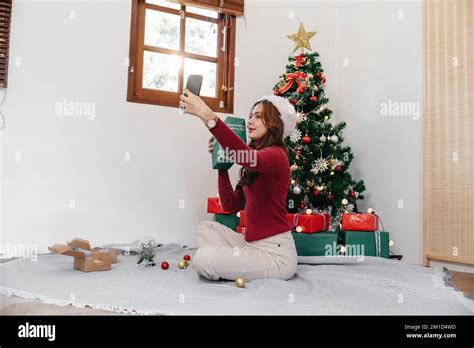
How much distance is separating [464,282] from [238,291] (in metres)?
1.33

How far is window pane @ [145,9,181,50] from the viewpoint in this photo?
9.56 ft

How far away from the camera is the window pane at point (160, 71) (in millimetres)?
2906

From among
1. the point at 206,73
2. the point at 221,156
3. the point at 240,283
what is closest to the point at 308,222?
the point at 221,156

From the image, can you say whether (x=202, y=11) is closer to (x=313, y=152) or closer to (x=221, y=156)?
(x=313, y=152)

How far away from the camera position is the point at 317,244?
7.84 feet

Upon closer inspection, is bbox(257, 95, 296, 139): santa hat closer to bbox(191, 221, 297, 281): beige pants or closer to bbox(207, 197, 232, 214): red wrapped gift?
bbox(191, 221, 297, 281): beige pants

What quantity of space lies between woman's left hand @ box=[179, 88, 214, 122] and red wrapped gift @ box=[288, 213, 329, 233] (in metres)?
1.10

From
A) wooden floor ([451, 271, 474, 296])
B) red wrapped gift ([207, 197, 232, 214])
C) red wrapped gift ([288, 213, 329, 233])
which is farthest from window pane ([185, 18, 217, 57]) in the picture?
wooden floor ([451, 271, 474, 296])

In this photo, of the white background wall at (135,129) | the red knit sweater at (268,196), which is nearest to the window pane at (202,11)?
the white background wall at (135,129)
